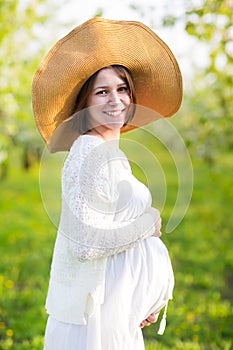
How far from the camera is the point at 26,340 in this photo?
443cm

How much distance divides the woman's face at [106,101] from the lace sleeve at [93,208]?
0.43 feet

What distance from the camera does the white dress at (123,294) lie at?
2430 millimetres

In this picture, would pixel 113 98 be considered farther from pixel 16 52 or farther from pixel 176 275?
pixel 16 52

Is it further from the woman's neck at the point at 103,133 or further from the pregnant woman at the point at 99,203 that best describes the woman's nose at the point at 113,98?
the woman's neck at the point at 103,133


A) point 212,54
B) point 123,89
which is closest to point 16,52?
point 212,54

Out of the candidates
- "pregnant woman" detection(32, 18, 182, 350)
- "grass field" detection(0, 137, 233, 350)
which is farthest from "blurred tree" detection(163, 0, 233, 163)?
"pregnant woman" detection(32, 18, 182, 350)

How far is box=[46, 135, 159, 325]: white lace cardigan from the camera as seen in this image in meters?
2.31

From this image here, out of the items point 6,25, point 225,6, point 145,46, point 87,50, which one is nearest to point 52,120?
point 87,50

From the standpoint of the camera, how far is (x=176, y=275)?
6.39 metres

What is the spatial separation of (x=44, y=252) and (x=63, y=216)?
495 cm

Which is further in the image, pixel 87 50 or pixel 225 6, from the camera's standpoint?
pixel 225 6

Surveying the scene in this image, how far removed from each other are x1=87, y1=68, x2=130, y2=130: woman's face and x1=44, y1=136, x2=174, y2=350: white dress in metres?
0.13

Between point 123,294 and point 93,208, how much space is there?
42 cm

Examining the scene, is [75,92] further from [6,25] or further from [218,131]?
→ [6,25]
